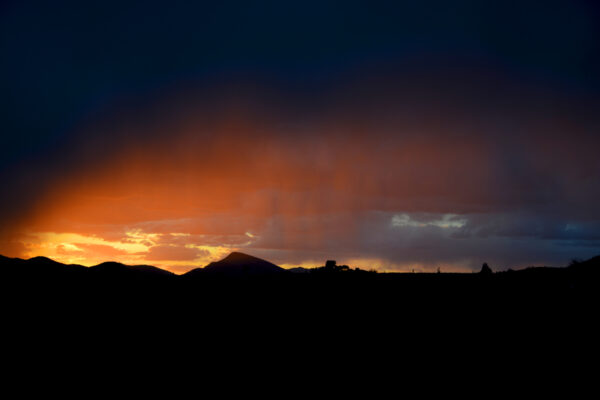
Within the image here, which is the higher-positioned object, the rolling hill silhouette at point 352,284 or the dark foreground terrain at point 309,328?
the rolling hill silhouette at point 352,284

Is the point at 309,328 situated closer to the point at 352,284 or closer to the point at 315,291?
the point at 315,291

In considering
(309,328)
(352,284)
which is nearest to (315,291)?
(352,284)

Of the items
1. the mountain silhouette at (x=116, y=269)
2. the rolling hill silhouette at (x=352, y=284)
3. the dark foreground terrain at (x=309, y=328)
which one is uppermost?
the mountain silhouette at (x=116, y=269)

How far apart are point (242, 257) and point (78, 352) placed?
130 m

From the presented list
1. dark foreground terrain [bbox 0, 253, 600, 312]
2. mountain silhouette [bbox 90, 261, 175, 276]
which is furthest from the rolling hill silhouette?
mountain silhouette [bbox 90, 261, 175, 276]

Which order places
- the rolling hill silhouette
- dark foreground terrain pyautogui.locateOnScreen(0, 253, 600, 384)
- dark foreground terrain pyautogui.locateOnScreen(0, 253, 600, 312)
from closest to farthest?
1. dark foreground terrain pyautogui.locateOnScreen(0, 253, 600, 384)
2. dark foreground terrain pyautogui.locateOnScreen(0, 253, 600, 312)
3. the rolling hill silhouette

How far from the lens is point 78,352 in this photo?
2561 cm

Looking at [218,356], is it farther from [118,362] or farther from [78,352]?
[78,352]

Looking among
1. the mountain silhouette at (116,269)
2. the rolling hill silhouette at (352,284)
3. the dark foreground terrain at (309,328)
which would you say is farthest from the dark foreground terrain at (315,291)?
the mountain silhouette at (116,269)

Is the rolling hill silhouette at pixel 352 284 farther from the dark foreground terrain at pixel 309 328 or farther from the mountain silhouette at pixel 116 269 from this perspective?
the mountain silhouette at pixel 116 269

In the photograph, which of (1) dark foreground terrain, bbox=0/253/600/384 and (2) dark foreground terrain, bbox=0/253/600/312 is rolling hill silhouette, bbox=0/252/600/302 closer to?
(2) dark foreground terrain, bbox=0/253/600/312

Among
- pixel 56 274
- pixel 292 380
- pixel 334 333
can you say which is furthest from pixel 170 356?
pixel 56 274

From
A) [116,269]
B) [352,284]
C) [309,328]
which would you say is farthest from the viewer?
[116,269]

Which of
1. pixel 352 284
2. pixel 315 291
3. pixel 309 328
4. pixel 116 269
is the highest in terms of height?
pixel 116 269
